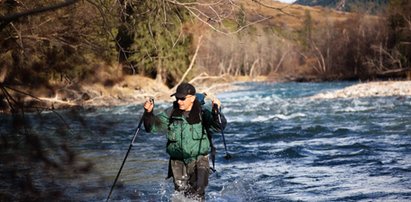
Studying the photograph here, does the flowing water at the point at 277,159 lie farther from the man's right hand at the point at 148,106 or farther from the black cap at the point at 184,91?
the black cap at the point at 184,91

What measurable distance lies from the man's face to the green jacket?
5 centimetres

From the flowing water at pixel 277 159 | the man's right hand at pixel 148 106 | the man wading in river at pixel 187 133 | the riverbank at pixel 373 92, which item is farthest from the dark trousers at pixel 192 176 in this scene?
the riverbank at pixel 373 92

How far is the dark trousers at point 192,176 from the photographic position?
Result: 708cm

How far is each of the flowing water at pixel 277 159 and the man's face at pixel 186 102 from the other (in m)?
1.12

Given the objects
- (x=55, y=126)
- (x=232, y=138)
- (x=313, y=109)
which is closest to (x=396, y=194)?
(x=55, y=126)

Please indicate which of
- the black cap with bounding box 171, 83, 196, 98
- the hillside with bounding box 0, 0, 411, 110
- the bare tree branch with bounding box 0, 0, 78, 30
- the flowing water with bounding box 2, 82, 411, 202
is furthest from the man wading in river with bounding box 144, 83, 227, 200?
the bare tree branch with bounding box 0, 0, 78, 30

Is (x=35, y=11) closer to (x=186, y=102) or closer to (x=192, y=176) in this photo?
(x=186, y=102)

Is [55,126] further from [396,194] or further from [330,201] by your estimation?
[396,194]

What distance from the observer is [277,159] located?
1243cm

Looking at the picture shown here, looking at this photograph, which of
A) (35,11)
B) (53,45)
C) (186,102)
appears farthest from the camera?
(53,45)

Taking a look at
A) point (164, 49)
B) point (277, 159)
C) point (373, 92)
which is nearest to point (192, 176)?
point (277, 159)

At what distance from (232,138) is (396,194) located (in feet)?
27.1

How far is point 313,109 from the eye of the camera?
80.9ft

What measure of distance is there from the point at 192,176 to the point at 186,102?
3.06 feet
